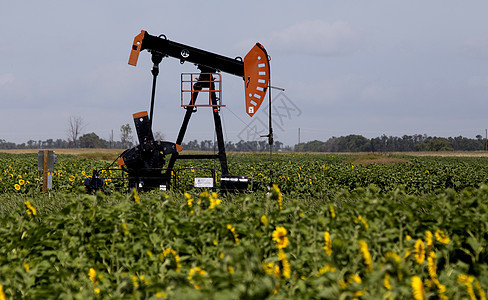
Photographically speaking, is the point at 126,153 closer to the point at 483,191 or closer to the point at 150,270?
the point at 150,270

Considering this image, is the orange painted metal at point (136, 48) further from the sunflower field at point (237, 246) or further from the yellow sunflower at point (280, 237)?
the yellow sunflower at point (280, 237)

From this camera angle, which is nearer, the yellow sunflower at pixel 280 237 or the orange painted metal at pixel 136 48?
the yellow sunflower at pixel 280 237

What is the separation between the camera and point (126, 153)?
984 cm

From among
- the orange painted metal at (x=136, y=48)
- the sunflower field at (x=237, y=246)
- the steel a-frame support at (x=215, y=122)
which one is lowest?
the sunflower field at (x=237, y=246)

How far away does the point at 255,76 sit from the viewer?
30.5ft

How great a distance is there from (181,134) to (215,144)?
79cm

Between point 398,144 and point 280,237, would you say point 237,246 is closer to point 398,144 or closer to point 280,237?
point 280,237

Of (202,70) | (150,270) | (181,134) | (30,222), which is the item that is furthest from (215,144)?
(150,270)

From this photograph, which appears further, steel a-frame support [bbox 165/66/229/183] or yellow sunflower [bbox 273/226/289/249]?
steel a-frame support [bbox 165/66/229/183]

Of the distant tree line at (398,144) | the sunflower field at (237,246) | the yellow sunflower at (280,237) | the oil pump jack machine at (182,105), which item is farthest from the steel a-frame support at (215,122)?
the distant tree line at (398,144)

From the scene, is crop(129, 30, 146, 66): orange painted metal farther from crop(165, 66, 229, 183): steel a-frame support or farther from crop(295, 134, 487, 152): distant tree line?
crop(295, 134, 487, 152): distant tree line

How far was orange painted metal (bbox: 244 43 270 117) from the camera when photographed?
29.5 feet

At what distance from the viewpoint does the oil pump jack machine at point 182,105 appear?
9.42m

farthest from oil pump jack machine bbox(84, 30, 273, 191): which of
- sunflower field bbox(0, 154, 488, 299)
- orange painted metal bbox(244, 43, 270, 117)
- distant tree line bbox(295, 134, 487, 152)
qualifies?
distant tree line bbox(295, 134, 487, 152)
